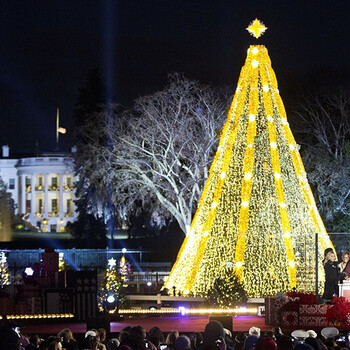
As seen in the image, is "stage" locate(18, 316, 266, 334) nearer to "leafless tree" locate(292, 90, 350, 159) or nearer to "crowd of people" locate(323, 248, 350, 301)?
"crowd of people" locate(323, 248, 350, 301)

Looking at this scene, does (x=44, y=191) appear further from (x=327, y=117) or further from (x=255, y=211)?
(x=255, y=211)

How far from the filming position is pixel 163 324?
24.2m

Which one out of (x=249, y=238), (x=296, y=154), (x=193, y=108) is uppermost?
(x=193, y=108)

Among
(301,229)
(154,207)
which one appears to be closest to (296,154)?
(301,229)

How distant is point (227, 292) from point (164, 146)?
2590 cm

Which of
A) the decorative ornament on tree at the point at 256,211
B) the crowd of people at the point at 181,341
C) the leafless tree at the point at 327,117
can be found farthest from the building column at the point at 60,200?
the crowd of people at the point at 181,341

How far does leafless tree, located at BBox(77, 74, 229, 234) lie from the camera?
49.6m

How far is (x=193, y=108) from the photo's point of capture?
49938 mm

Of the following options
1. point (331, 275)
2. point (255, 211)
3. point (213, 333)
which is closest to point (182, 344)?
point (213, 333)

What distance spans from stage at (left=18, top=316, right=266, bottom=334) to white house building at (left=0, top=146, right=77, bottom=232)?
348ft

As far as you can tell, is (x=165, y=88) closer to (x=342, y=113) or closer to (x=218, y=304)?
(x=342, y=113)

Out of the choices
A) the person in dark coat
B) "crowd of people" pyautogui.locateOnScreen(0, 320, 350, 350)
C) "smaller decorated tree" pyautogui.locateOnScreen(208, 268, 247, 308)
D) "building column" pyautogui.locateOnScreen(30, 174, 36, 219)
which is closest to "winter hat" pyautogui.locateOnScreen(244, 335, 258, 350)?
"crowd of people" pyautogui.locateOnScreen(0, 320, 350, 350)

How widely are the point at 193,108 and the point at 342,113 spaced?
7.42 m

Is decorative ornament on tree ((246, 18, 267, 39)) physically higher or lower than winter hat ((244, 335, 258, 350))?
higher
